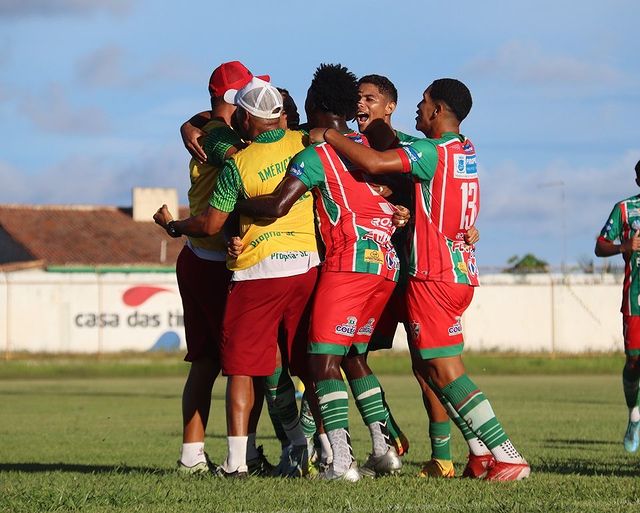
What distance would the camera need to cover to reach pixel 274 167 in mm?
8062

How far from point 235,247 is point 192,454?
1634 millimetres

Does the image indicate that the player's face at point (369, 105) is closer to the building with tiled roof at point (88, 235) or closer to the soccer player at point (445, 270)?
the soccer player at point (445, 270)

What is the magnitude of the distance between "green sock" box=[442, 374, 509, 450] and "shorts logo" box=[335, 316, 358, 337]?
0.67 meters

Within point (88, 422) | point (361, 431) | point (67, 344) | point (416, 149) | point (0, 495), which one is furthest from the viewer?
point (67, 344)

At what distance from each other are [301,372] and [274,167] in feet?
4.52

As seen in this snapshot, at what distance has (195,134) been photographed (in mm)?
8602

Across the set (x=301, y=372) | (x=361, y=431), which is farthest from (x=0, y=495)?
(x=361, y=431)

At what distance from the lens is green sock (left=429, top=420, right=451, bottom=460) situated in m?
8.55

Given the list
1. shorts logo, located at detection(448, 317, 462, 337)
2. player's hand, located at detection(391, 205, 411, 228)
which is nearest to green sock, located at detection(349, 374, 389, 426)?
shorts logo, located at detection(448, 317, 462, 337)

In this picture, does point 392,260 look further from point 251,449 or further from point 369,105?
point 251,449

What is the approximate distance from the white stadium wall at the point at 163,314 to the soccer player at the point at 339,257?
34.4 m

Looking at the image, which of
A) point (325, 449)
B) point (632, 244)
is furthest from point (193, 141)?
point (632, 244)

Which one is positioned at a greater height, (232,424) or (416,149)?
(416,149)

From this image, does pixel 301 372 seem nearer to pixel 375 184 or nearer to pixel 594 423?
pixel 375 184
